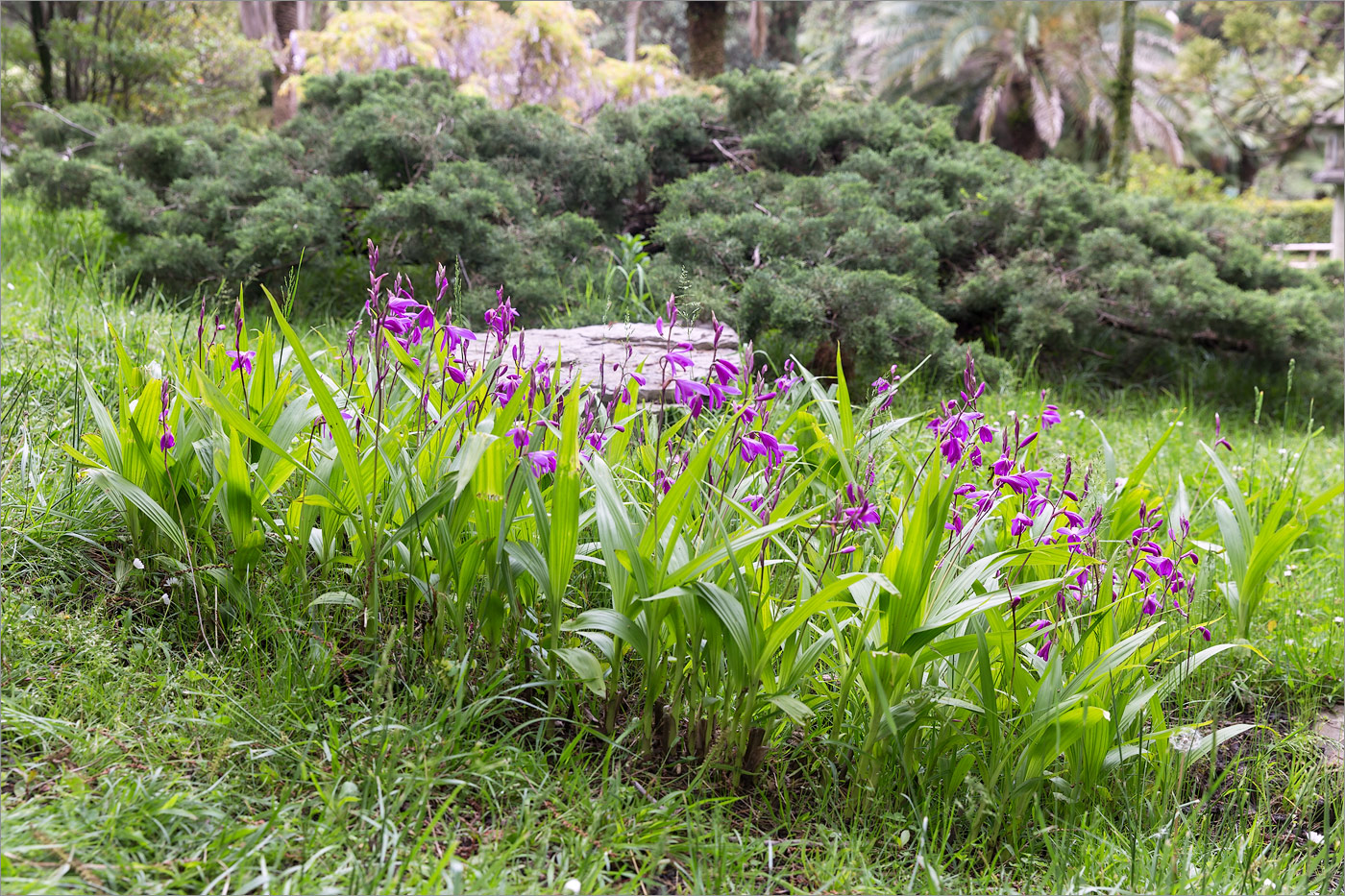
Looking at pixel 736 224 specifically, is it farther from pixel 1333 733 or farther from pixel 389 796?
pixel 389 796

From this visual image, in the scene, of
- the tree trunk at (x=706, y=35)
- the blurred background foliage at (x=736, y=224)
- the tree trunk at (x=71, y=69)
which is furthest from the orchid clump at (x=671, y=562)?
the tree trunk at (x=71, y=69)

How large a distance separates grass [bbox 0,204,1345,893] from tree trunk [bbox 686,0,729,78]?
9.95 m

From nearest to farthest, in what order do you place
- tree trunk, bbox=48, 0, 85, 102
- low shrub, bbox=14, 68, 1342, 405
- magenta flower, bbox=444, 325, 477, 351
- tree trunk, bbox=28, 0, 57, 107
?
1. magenta flower, bbox=444, 325, 477, 351
2. low shrub, bbox=14, 68, 1342, 405
3. tree trunk, bbox=28, 0, 57, 107
4. tree trunk, bbox=48, 0, 85, 102

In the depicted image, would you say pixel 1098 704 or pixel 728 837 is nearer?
pixel 728 837

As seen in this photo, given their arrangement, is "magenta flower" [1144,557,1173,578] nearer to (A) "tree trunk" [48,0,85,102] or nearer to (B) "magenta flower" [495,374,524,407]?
(B) "magenta flower" [495,374,524,407]

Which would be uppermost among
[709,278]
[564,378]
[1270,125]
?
[1270,125]

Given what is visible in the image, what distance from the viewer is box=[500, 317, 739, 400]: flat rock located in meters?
3.45

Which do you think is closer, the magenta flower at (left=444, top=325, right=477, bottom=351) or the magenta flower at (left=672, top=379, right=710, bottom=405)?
the magenta flower at (left=672, top=379, right=710, bottom=405)

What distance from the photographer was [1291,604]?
3.16 metres

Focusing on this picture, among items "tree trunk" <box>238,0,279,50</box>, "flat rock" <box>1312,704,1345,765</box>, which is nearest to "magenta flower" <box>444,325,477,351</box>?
"flat rock" <box>1312,704,1345,765</box>

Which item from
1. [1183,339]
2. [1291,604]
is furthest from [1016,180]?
[1291,604]

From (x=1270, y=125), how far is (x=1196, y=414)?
2416 centimetres

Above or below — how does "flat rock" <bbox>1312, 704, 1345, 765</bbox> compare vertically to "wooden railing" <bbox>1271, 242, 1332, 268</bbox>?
below

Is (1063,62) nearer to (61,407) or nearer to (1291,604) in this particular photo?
(1291,604)
